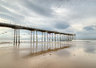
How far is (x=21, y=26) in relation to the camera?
2991 centimetres

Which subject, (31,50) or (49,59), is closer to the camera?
(49,59)

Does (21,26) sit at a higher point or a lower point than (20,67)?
higher

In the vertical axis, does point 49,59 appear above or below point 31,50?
above

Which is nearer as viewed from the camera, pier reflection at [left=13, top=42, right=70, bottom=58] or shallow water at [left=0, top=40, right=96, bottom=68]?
shallow water at [left=0, top=40, right=96, bottom=68]

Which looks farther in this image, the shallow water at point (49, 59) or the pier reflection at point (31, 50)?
the pier reflection at point (31, 50)

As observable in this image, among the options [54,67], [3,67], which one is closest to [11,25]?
[3,67]

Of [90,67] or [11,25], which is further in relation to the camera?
[11,25]

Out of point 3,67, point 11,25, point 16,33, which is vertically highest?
point 11,25

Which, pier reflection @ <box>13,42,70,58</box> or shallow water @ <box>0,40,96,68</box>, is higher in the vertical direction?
shallow water @ <box>0,40,96,68</box>

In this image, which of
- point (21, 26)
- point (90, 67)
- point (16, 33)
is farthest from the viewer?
point (16, 33)

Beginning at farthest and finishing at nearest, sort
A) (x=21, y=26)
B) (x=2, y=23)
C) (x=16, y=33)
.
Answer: (x=16, y=33)
(x=21, y=26)
(x=2, y=23)

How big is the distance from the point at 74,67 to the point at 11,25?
93.0 ft

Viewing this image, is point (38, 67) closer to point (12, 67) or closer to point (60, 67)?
point (60, 67)

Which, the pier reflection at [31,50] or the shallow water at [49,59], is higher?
the shallow water at [49,59]
